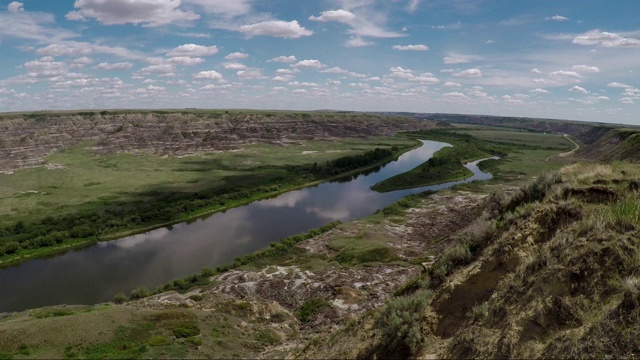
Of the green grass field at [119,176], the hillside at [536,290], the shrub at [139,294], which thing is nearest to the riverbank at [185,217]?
the green grass field at [119,176]

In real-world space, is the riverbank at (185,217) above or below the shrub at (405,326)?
below

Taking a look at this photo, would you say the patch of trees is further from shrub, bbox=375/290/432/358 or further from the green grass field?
shrub, bbox=375/290/432/358

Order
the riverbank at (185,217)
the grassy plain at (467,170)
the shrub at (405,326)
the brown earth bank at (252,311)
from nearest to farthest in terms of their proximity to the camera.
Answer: the shrub at (405,326) → the brown earth bank at (252,311) → the riverbank at (185,217) → the grassy plain at (467,170)

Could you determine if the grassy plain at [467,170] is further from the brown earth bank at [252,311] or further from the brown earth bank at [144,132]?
the brown earth bank at [144,132]

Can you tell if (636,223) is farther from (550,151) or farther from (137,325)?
(550,151)

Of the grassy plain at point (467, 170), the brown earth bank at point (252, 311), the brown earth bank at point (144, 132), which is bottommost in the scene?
the brown earth bank at point (252, 311)

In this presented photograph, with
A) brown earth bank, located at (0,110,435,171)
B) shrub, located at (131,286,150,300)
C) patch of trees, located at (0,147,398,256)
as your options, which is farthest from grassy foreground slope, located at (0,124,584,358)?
brown earth bank, located at (0,110,435,171)

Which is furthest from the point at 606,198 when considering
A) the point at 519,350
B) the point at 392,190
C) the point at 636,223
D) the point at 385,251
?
the point at 392,190
